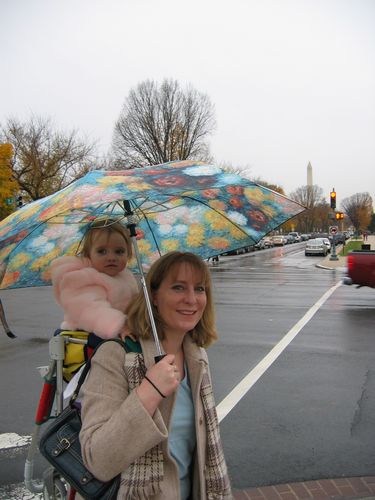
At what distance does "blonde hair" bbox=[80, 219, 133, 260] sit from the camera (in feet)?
8.94

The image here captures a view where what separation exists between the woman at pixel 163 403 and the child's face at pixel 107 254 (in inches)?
23.8

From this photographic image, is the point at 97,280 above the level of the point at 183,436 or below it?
above

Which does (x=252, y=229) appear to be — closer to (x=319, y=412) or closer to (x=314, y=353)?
(x=319, y=412)

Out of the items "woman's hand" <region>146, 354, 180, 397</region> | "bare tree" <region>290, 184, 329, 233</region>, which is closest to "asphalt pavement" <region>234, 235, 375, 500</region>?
"woman's hand" <region>146, 354, 180, 397</region>

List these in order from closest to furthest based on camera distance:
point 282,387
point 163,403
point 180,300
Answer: point 163,403
point 180,300
point 282,387

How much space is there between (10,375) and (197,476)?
219 inches

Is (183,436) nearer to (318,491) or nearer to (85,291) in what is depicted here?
(85,291)

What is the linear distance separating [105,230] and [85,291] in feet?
1.28

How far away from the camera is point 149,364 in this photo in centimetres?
182

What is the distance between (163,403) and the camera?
Answer: 183cm

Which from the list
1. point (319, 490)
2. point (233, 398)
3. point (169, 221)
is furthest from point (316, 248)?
point (169, 221)

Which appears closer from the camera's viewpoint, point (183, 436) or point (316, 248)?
point (183, 436)

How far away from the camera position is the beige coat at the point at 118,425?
163cm

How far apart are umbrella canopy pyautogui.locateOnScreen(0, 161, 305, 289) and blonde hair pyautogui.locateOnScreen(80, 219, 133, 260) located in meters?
0.08
